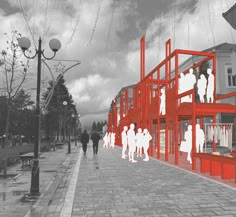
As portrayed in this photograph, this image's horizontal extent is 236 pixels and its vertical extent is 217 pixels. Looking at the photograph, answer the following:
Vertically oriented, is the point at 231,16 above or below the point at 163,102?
below

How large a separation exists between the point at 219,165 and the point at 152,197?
4.69m

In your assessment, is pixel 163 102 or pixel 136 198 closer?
pixel 136 198

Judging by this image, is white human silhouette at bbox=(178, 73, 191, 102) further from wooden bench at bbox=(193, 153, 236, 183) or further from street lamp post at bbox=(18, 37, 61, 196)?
street lamp post at bbox=(18, 37, 61, 196)

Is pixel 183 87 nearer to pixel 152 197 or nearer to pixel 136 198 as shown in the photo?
pixel 152 197

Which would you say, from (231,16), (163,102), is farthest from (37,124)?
(163,102)

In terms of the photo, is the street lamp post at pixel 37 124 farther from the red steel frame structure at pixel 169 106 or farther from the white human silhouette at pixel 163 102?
the white human silhouette at pixel 163 102

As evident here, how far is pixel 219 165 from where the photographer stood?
35.9 feet

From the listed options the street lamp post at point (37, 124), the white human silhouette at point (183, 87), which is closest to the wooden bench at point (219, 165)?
the white human silhouette at point (183, 87)

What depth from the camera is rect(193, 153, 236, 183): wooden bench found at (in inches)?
380

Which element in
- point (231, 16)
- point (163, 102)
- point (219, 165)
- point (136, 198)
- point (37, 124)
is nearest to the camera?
point (231, 16)

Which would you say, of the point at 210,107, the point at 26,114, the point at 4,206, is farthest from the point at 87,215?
the point at 26,114

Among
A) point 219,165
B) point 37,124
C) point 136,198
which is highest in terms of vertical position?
point 37,124

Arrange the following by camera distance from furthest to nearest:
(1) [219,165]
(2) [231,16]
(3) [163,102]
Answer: (3) [163,102], (1) [219,165], (2) [231,16]

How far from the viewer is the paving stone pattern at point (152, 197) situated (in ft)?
19.5
